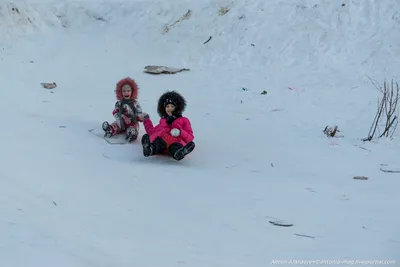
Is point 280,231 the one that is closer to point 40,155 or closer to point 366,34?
point 40,155

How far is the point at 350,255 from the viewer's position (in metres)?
3.23

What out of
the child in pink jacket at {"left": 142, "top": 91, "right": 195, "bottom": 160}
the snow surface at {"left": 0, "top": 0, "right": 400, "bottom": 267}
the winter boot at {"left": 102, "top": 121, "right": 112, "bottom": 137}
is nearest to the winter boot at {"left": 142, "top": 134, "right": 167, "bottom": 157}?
the child in pink jacket at {"left": 142, "top": 91, "right": 195, "bottom": 160}

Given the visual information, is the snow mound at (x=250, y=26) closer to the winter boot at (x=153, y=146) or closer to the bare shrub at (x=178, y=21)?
the bare shrub at (x=178, y=21)

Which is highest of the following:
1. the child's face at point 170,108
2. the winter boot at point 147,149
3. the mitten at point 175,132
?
the child's face at point 170,108

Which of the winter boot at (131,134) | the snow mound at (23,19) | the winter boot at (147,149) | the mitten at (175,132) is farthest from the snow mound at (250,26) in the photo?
the winter boot at (147,149)

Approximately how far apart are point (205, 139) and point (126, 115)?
3.73 feet

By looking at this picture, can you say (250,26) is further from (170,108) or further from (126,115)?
(170,108)

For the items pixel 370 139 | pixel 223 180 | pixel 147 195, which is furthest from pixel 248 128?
pixel 147 195

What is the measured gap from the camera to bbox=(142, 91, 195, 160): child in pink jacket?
5883 mm

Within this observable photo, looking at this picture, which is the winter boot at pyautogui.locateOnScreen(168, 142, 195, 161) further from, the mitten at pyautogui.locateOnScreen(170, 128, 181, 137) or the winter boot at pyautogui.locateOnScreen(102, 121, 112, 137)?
the winter boot at pyautogui.locateOnScreen(102, 121, 112, 137)

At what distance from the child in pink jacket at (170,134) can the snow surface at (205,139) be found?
0.62ft

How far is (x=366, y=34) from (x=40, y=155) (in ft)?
22.7

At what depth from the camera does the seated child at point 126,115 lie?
668 centimetres

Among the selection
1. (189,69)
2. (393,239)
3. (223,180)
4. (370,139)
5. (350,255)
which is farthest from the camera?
(189,69)
